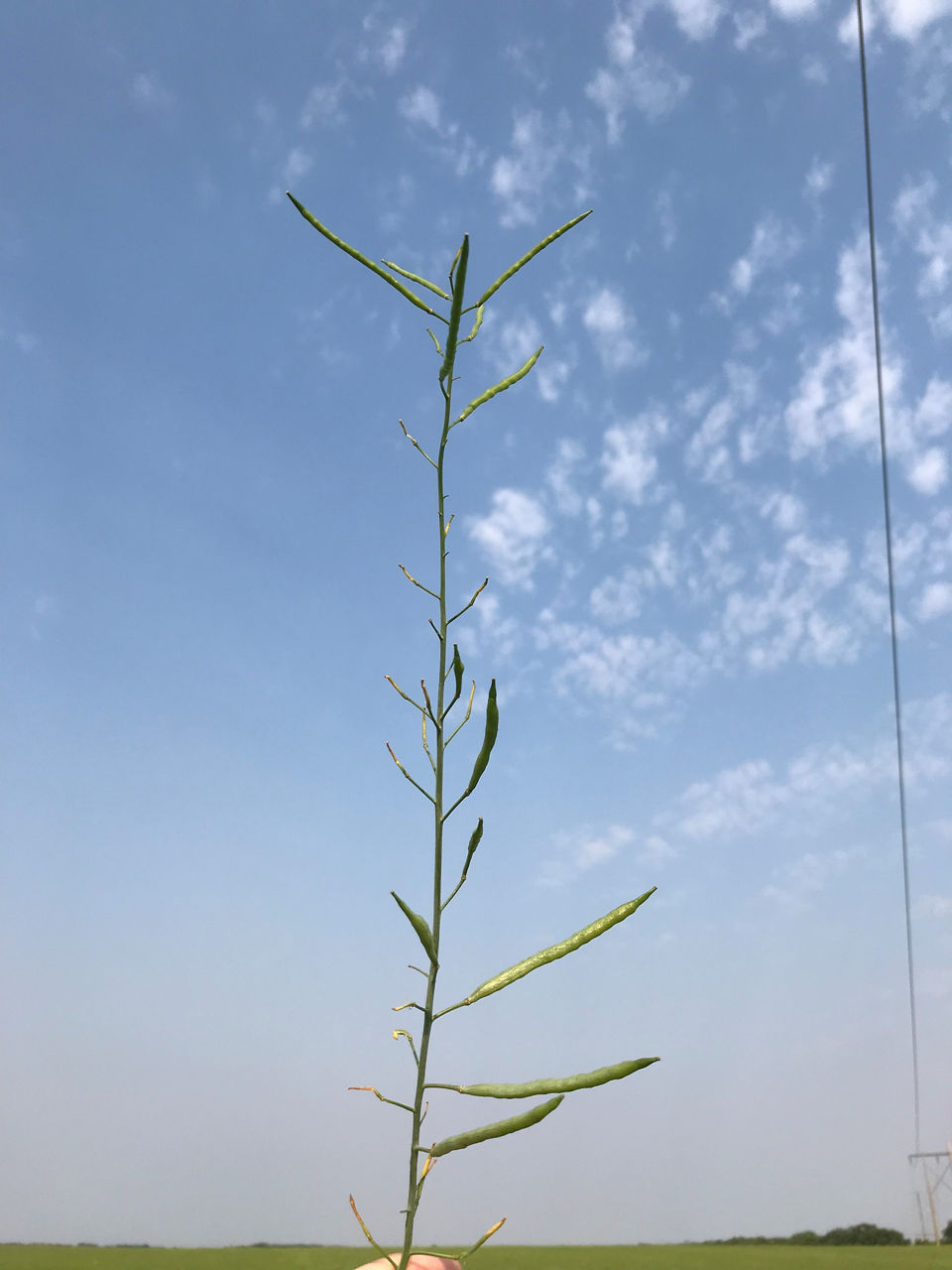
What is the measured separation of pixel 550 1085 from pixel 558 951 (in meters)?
0.12

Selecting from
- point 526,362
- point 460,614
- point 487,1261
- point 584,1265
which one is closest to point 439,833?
point 460,614

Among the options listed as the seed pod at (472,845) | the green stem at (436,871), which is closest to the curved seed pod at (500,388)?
the green stem at (436,871)

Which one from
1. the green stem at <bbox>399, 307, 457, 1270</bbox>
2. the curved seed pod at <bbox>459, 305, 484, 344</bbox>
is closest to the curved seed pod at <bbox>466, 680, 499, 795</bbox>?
the green stem at <bbox>399, 307, 457, 1270</bbox>

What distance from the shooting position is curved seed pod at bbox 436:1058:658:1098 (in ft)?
2.87

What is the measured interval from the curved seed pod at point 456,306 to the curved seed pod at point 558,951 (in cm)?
66

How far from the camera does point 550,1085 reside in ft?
3.01

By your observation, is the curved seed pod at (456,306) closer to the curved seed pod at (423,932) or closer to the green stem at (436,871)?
the green stem at (436,871)

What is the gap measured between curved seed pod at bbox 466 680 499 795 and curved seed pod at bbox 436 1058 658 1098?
285 mm

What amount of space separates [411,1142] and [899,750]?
32.7 ft

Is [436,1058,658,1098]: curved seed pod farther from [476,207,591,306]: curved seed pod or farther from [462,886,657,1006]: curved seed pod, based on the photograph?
[476,207,591,306]: curved seed pod

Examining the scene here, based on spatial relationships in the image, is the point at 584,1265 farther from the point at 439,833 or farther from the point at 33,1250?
the point at 439,833

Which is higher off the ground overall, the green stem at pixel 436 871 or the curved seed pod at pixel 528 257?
the curved seed pod at pixel 528 257

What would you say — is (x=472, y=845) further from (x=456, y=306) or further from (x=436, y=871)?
(x=456, y=306)

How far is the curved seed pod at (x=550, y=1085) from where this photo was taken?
875mm
